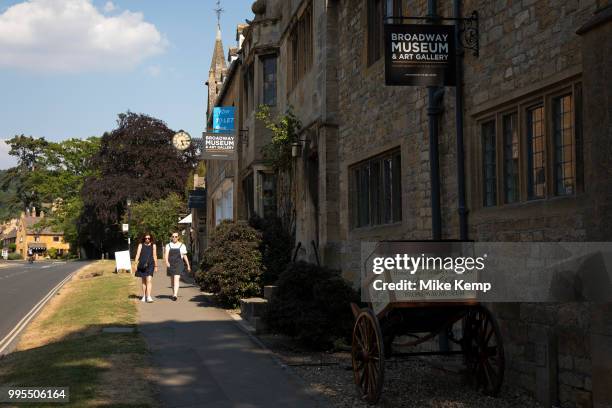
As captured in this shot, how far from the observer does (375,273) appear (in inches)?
295

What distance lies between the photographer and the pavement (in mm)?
7609

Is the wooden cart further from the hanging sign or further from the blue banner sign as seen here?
the blue banner sign

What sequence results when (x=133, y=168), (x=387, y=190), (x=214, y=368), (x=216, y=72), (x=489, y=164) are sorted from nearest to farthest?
1. (x=489, y=164)
2. (x=214, y=368)
3. (x=387, y=190)
4. (x=216, y=72)
5. (x=133, y=168)

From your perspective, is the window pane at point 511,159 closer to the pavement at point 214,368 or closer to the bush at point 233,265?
the pavement at point 214,368

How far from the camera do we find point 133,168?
55812 mm

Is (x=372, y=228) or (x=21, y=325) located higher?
(x=372, y=228)

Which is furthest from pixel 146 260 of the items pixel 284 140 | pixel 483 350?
pixel 483 350

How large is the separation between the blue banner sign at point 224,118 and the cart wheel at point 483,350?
63.5ft

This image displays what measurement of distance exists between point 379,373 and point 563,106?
3186 millimetres

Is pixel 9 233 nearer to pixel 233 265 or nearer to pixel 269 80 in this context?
pixel 269 80

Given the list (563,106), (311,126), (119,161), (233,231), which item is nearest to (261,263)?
(233,231)

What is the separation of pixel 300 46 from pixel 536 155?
33.7 feet

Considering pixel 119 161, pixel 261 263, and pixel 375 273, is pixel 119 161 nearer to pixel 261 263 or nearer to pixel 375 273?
pixel 261 263

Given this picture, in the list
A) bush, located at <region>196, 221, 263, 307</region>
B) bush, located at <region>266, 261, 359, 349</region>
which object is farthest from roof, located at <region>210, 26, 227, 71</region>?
bush, located at <region>266, 261, 359, 349</region>
